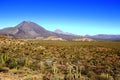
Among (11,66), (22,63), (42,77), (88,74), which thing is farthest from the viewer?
(22,63)

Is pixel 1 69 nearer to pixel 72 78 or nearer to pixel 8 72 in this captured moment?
pixel 8 72

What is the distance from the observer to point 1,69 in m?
12.1

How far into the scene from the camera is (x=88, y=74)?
38.0 ft

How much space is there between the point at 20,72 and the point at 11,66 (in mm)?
1761

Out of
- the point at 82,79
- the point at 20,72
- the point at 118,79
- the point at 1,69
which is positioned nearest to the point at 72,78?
the point at 82,79

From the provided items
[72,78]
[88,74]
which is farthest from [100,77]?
[72,78]

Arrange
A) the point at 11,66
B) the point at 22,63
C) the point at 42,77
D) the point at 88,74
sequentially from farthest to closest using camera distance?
the point at 22,63, the point at 11,66, the point at 88,74, the point at 42,77

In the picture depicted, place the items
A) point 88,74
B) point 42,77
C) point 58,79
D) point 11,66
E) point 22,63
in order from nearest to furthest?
1. point 58,79
2. point 42,77
3. point 88,74
4. point 11,66
5. point 22,63

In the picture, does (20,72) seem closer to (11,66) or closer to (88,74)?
(11,66)

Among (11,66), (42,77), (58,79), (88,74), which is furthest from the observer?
(11,66)

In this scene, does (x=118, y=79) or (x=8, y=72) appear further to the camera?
(x=8, y=72)

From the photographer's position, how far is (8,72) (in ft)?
38.3

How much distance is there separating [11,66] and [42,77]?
3422 mm

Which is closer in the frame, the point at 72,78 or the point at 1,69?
the point at 72,78
